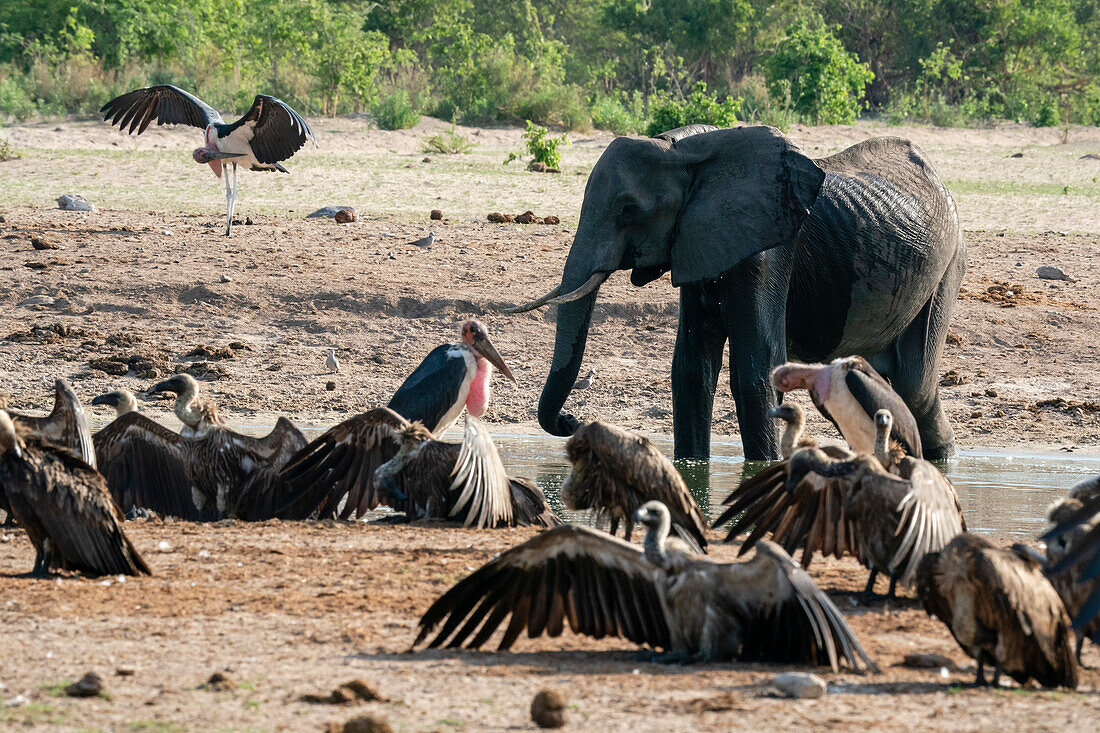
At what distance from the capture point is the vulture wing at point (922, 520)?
17.9 ft

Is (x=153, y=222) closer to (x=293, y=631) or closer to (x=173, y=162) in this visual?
(x=173, y=162)

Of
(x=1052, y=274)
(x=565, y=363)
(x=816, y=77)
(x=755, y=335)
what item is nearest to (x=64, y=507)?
(x=565, y=363)

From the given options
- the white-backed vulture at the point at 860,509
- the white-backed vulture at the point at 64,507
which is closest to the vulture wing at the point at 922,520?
the white-backed vulture at the point at 860,509

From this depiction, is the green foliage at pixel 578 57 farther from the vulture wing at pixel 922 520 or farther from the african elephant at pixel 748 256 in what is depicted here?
the vulture wing at pixel 922 520

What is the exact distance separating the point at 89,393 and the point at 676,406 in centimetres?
473

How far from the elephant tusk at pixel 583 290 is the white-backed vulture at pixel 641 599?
4243 millimetres

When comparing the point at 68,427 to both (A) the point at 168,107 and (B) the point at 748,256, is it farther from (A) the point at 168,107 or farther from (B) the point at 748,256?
(A) the point at 168,107

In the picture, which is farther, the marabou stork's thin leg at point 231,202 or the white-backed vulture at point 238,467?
the marabou stork's thin leg at point 231,202

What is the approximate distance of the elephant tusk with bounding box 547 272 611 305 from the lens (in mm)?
9172

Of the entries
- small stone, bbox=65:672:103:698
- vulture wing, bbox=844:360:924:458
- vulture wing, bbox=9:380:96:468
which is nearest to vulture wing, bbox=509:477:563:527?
vulture wing, bbox=844:360:924:458

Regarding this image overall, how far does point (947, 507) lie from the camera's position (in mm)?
5641

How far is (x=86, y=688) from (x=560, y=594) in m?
1.49

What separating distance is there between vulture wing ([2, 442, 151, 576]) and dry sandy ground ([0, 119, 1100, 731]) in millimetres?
167

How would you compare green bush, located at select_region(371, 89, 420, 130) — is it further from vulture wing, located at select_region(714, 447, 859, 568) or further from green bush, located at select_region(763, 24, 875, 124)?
→ vulture wing, located at select_region(714, 447, 859, 568)
